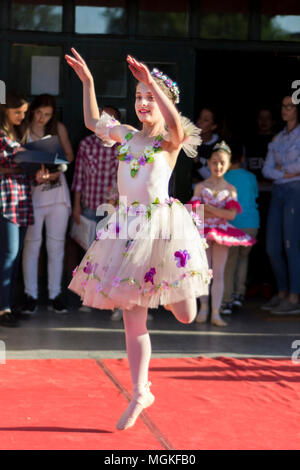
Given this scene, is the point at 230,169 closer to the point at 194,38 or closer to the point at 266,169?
the point at 266,169

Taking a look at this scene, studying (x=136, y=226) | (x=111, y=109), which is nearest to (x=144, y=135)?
(x=136, y=226)

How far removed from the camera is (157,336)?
695 centimetres

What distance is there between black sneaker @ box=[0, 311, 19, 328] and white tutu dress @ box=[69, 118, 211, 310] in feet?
8.84

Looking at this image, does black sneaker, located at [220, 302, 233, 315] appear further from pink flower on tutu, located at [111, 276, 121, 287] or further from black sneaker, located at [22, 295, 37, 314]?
pink flower on tutu, located at [111, 276, 121, 287]


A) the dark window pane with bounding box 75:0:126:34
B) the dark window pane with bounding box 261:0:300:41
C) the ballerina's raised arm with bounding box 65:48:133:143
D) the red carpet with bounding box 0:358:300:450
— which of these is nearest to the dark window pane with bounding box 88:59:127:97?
the dark window pane with bounding box 75:0:126:34

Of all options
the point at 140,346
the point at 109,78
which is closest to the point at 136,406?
the point at 140,346

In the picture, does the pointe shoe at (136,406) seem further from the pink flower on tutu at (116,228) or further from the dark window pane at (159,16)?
the dark window pane at (159,16)

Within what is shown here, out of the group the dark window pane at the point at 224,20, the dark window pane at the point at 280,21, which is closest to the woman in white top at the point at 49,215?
the dark window pane at the point at 224,20

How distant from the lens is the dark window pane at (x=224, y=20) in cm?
812

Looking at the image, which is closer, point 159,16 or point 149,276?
point 149,276

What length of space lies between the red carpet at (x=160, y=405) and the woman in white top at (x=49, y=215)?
1912mm

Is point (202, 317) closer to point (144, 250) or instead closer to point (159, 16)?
point (159, 16)

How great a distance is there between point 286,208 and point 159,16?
2.18m
